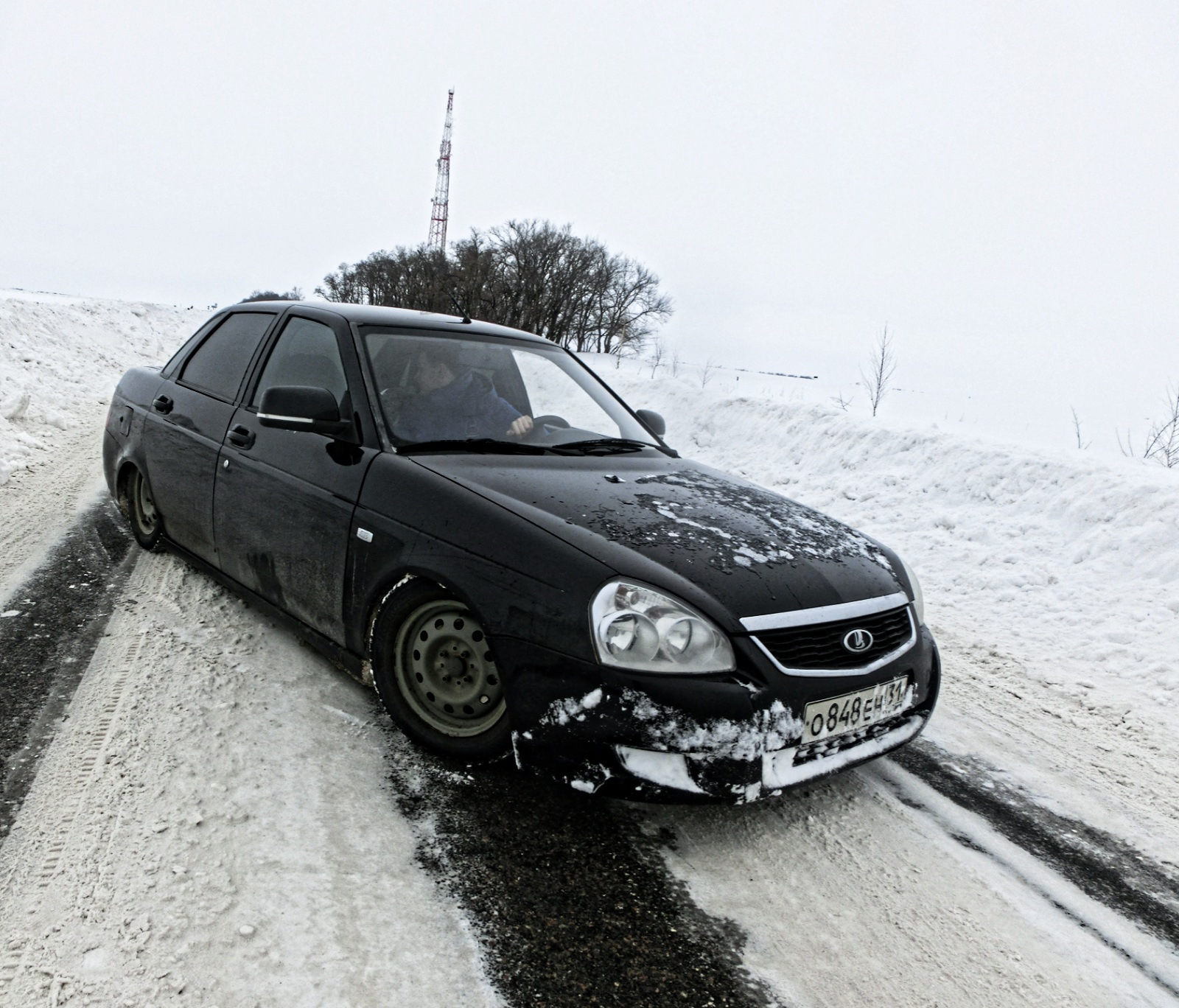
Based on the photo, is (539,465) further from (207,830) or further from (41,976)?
(41,976)

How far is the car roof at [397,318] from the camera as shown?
3.54 m

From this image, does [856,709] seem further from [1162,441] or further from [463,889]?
[1162,441]

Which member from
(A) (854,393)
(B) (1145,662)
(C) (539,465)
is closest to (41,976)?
(C) (539,465)

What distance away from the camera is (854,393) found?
1491cm

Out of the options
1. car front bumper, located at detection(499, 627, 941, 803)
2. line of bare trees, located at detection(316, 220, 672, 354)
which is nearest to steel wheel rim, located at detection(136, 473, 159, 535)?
car front bumper, located at detection(499, 627, 941, 803)

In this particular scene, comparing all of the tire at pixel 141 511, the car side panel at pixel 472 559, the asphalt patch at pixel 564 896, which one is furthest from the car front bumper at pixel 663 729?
the tire at pixel 141 511

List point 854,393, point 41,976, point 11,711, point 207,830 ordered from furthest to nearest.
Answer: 1. point 854,393
2. point 11,711
3. point 207,830
4. point 41,976

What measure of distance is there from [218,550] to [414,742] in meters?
1.61

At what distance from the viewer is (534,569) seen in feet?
7.77

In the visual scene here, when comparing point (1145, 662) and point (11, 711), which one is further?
point (1145, 662)

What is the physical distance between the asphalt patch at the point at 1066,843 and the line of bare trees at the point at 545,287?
42.7 metres

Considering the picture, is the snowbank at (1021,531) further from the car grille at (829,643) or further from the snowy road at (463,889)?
the snowy road at (463,889)

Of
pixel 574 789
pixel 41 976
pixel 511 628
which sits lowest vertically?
pixel 41 976

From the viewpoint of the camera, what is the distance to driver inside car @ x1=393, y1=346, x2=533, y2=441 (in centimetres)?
312
